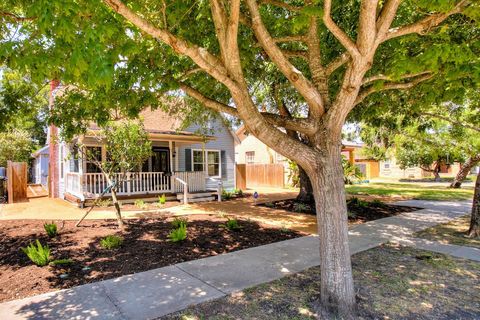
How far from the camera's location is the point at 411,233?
770cm

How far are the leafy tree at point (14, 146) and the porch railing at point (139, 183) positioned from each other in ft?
49.2

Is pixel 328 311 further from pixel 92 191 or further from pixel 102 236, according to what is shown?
pixel 92 191

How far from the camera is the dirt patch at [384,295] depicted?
362 cm

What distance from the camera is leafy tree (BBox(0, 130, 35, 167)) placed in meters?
24.4

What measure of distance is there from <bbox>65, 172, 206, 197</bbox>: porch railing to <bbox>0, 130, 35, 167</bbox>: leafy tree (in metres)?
15.0

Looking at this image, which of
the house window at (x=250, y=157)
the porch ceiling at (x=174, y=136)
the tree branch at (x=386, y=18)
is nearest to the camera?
the tree branch at (x=386, y=18)

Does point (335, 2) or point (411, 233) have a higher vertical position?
point (335, 2)

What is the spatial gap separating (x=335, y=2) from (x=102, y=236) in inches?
288

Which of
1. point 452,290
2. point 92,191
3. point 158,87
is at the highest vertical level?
point 158,87

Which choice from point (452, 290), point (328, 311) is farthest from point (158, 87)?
point (452, 290)

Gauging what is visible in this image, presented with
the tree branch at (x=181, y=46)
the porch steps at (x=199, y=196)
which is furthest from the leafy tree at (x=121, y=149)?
the porch steps at (x=199, y=196)

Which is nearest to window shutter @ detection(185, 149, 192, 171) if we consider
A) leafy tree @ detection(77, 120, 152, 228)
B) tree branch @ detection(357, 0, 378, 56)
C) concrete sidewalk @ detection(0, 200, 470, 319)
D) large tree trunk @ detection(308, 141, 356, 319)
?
leafy tree @ detection(77, 120, 152, 228)

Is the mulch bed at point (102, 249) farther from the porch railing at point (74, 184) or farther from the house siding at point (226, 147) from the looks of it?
the house siding at point (226, 147)

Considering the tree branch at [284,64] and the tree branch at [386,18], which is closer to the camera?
the tree branch at [386,18]
